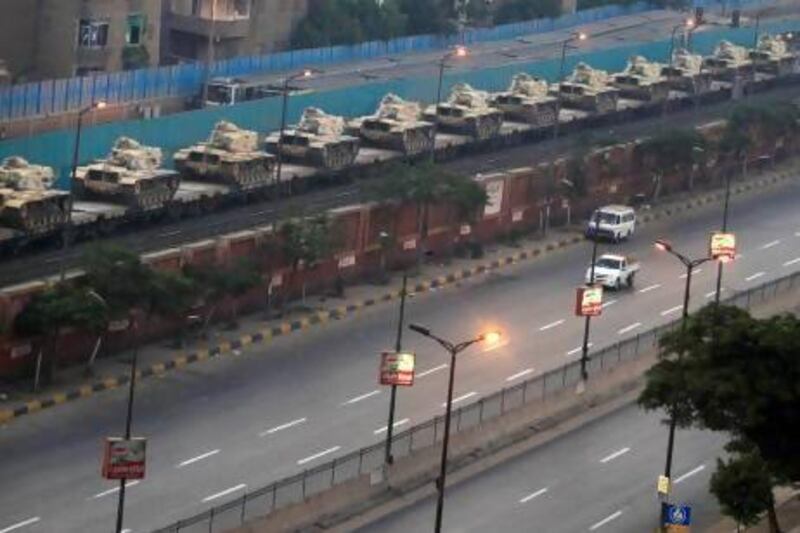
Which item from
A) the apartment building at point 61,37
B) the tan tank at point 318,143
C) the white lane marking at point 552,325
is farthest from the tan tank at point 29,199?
the apartment building at point 61,37

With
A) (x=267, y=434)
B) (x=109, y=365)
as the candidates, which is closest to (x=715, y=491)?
(x=267, y=434)

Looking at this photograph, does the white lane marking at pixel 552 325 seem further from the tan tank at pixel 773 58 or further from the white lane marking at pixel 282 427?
the tan tank at pixel 773 58

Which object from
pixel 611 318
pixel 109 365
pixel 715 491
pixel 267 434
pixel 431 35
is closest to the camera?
pixel 715 491

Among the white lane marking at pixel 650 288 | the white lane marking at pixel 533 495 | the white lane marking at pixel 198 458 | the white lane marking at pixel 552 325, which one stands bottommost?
the white lane marking at pixel 198 458

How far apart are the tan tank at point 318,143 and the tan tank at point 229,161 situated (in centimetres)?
233

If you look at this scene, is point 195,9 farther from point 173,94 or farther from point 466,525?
point 466,525

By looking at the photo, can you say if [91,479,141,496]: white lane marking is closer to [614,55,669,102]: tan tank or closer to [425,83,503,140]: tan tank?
[425,83,503,140]: tan tank

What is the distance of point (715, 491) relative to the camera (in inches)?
2263

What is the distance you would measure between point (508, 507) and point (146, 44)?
2412 inches

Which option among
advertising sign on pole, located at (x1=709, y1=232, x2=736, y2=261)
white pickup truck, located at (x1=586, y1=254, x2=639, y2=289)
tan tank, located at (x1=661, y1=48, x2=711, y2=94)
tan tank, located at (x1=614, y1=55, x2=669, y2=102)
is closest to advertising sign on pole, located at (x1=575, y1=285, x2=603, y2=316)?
advertising sign on pole, located at (x1=709, y1=232, x2=736, y2=261)

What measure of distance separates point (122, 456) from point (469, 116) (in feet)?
191

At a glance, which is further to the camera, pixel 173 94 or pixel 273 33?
pixel 273 33

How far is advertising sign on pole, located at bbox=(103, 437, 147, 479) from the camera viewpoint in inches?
2125

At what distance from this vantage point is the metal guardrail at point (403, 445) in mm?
57031
